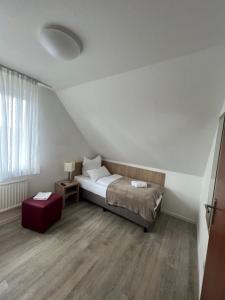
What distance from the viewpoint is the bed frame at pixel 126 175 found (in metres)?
2.56

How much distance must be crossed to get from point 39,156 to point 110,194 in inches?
60.0

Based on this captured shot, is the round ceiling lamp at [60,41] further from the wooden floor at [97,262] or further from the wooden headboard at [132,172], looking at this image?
the wooden headboard at [132,172]

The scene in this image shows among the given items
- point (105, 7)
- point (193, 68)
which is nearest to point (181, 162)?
point (193, 68)

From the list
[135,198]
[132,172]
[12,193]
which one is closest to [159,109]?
[135,198]

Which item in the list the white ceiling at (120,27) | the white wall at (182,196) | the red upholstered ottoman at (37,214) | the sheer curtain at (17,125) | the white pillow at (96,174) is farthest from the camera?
the white pillow at (96,174)

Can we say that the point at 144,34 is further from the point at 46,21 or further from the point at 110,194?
the point at 110,194

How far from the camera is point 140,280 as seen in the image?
1.60 metres

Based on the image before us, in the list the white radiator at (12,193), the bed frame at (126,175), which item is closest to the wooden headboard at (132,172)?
the bed frame at (126,175)

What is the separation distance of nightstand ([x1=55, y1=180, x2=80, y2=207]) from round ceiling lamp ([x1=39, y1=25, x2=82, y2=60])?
2384mm

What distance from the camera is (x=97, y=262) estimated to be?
1785 mm

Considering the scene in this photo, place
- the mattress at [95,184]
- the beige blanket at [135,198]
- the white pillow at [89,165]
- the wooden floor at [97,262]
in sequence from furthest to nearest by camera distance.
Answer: the white pillow at [89,165]
the mattress at [95,184]
the beige blanket at [135,198]
the wooden floor at [97,262]

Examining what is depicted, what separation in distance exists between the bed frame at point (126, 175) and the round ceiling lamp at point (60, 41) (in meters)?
2.50

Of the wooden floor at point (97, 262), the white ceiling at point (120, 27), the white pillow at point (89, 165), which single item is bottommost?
the wooden floor at point (97, 262)

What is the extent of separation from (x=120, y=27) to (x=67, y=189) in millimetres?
2967
